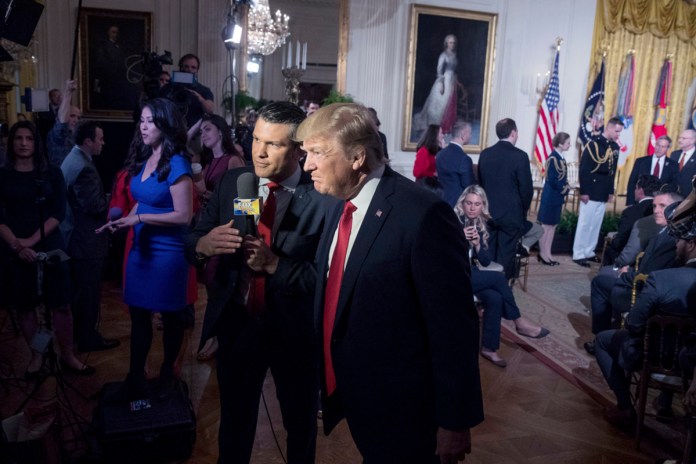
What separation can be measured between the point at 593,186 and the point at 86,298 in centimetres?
641

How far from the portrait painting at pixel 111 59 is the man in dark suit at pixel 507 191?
489 cm

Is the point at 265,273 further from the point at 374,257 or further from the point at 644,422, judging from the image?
the point at 644,422

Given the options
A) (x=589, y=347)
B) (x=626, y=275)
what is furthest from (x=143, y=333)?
(x=589, y=347)

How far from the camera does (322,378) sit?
6.61 feet

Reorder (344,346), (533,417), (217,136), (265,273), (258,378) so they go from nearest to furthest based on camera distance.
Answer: (344,346), (265,273), (258,378), (533,417), (217,136)

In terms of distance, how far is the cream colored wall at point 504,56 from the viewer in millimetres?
9492

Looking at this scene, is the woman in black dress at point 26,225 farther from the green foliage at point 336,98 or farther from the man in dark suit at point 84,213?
the green foliage at point 336,98

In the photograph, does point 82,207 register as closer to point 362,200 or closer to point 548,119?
point 362,200

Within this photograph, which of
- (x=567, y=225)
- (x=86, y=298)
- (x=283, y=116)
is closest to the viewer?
(x=283, y=116)

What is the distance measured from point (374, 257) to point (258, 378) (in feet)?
3.11

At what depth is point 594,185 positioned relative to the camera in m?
7.93

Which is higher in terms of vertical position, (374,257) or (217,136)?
(217,136)

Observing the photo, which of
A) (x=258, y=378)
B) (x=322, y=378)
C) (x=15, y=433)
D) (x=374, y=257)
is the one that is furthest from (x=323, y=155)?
(x=15, y=433)

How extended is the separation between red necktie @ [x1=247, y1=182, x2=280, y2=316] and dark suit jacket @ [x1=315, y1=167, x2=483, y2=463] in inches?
20.3
